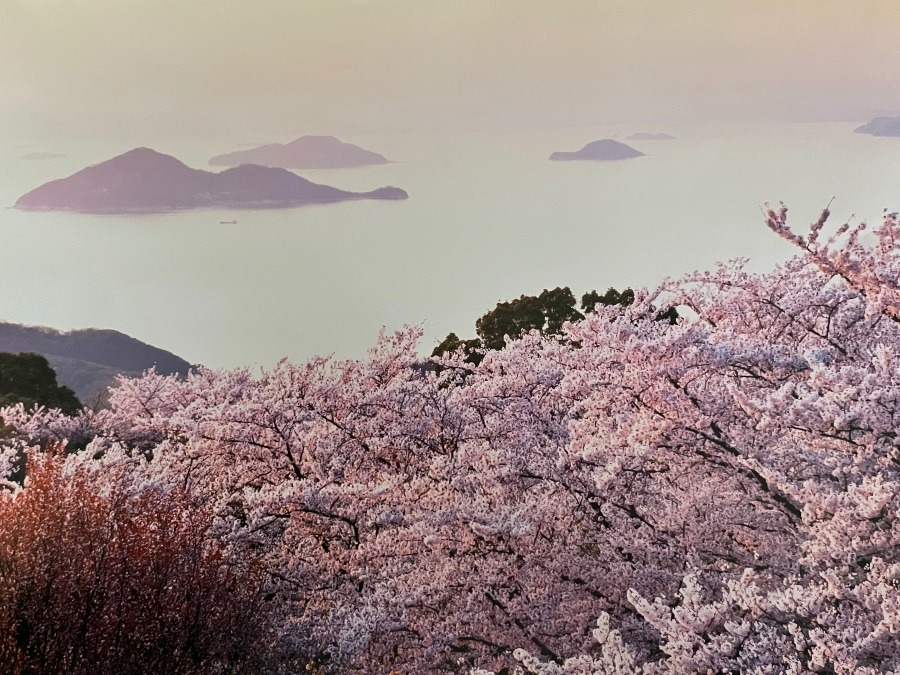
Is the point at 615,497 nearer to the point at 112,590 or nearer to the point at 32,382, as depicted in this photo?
the point at 112,590

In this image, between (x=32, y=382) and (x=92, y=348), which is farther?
(x=92, y=348)

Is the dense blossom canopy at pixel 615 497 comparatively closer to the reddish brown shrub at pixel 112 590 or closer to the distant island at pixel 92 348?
the reddish brown shrub at pixel 112 590

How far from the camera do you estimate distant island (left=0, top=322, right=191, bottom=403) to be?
48.2 m

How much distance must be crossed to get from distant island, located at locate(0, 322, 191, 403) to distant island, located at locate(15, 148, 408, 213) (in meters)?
9.49

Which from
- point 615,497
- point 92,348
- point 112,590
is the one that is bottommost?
point 92,348

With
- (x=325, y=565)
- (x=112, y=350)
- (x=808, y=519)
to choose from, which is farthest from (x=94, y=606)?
(x=112, y=350)

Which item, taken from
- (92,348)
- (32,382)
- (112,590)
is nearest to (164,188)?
(92,348)

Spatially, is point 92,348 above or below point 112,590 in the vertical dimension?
below

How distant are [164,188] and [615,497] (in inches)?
2181

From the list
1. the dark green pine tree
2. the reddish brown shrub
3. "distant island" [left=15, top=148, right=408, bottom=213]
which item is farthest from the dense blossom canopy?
"distant island" [left=15, top=148, right=408, bottom=213]

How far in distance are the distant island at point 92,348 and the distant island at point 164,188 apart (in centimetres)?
949

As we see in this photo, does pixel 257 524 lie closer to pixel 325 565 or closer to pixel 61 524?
pixel 325 565

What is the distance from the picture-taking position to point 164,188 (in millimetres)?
55031

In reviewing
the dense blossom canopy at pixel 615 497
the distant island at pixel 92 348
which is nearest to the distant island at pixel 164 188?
the distant island at pixel 92 348
